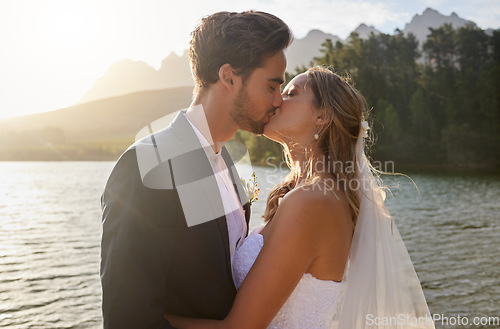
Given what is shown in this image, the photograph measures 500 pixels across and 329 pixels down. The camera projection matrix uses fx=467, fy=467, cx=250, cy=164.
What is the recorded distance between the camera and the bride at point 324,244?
8.62 ft

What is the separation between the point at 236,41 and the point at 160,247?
4.48 feet

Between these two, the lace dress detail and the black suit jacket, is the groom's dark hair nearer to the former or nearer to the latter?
the black suit jacket

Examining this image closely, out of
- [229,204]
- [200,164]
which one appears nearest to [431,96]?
[229,204]

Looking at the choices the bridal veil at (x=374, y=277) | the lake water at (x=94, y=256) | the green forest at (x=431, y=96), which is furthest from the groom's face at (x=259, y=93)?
the green forest at (x=431, y=96)

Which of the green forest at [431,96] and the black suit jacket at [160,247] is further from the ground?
the green forest at [431,96]

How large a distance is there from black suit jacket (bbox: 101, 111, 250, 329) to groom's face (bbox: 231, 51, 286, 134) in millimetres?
574

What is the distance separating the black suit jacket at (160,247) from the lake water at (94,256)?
246 centimetres

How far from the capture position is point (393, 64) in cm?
6531

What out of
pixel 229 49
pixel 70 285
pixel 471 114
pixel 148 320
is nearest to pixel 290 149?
pixel 229 49

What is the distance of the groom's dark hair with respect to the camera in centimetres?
283

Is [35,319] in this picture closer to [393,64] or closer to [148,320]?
[148,320]

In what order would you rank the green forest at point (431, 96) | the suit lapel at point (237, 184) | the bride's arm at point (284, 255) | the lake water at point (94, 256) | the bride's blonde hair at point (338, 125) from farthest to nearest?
the green forest at point (431, 96), the lake water at point (94, 256), the suit lapel at point (237, 184), the bride's blonde hair at point (338, 125), the bride's arm at point (284, 255)

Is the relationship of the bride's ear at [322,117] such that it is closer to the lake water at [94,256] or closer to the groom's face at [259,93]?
the groom's face at [259,93]

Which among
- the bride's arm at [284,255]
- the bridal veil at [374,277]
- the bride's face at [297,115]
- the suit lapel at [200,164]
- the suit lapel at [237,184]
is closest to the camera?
the suit lapel at [200,164]
